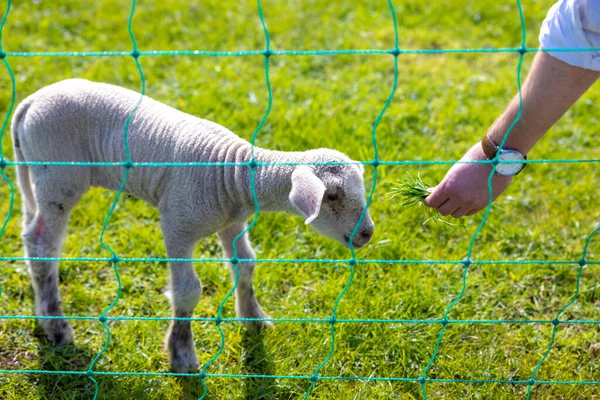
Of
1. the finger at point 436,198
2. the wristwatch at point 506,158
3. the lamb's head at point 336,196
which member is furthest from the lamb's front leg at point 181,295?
the wristwatch at point 506,158

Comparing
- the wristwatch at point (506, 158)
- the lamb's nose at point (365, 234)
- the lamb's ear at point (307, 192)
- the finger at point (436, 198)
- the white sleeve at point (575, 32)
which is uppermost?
the white sleeve at point (575, 32)

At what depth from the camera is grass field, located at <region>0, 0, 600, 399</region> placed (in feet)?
11.8

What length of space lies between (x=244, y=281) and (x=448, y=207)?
1361mm

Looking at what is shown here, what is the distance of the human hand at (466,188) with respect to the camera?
2902 mm

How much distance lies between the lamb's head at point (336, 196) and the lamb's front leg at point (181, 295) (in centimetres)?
71

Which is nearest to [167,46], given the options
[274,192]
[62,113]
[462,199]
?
[62,113]

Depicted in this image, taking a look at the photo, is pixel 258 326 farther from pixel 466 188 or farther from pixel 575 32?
pixel 575 32

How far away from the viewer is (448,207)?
3.03 meters

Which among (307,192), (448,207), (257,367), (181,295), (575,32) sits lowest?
(257,367)

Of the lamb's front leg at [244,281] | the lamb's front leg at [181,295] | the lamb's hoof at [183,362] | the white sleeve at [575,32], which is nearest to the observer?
the white sleeve at [575,32]

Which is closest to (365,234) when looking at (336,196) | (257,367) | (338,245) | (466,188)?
(336,196)

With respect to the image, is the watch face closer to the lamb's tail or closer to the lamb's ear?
the lamb's ear

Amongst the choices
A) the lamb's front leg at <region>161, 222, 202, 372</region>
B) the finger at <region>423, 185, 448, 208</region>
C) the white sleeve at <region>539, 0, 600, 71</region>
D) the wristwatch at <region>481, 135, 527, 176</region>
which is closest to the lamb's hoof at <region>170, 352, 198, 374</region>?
the lamb's front leg at <region>161, 222, 202, 372</region>

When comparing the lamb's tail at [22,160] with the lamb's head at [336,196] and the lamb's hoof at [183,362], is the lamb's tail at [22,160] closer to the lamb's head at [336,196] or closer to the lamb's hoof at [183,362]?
the lamb's hoof at [183,362]
